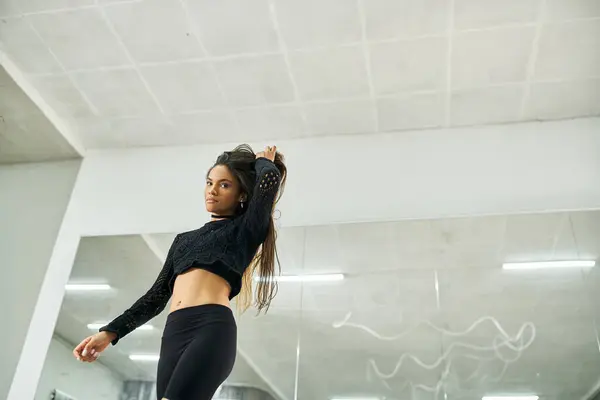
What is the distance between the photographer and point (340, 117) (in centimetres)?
311

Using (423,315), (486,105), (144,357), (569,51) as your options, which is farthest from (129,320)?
(569,51)

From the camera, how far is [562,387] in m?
2.30

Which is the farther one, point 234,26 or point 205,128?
point 205,128

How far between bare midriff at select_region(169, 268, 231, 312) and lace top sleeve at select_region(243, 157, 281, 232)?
0.16 meters

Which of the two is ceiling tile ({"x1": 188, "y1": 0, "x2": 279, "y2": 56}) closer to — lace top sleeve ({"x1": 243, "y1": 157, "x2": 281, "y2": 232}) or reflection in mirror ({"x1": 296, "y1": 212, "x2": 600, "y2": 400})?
reflection in mirror ({"x1": 296, "y1": 212, "x2": 600, "y2": 400})

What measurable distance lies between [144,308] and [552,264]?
191cm

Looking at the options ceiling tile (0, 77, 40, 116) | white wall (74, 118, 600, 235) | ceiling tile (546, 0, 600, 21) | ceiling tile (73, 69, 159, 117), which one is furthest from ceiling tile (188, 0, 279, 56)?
ceiling tile (546, 0, 600, 21)

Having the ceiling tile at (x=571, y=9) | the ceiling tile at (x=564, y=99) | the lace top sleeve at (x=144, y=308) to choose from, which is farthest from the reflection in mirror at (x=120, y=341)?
the ceiling tile at (x=571, y=9)

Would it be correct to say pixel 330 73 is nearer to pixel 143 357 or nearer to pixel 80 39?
pixel 80 39

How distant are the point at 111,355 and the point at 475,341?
1.72 meters

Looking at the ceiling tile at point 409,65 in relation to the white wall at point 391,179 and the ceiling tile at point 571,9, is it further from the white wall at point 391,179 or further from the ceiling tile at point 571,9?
the ceiling tile at point 571,9

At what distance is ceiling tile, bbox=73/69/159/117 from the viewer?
2998 millimetres

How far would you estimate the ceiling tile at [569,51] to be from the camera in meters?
2.57

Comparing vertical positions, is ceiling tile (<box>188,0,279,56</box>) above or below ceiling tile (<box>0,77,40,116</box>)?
above
